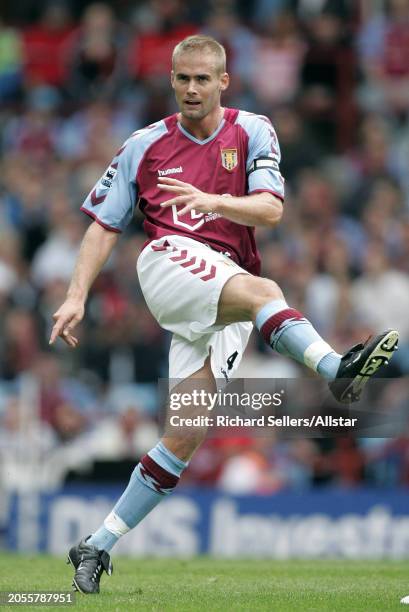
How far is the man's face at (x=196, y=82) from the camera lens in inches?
324

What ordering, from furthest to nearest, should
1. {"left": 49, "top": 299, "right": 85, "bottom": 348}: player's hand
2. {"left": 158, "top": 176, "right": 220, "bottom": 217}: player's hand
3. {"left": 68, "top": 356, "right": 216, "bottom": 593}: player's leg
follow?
{"left": 68, "top": 356, "right": 216, "bottom": 593}: player's leg, {"left": 49, "top": 299, "right": 85, "bottom": 348}: player's hand, {"left": 158, "top": 176, "right": 220, "bottom": 217}: player's hand

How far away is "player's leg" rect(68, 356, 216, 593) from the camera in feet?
26.9

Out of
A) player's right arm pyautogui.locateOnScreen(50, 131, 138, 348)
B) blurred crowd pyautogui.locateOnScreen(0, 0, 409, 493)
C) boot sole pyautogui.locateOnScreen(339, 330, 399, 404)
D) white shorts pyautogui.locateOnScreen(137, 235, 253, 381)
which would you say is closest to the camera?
boot sole pyautogui.locateOnScreen(339, 330, 399, 404)

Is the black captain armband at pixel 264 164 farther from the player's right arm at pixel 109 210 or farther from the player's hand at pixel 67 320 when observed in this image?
the player's hand at pixel 67 320

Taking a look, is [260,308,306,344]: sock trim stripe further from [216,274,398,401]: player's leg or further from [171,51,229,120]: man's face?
[171,51,229,120]: man's face

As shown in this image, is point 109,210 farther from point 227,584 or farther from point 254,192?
point 227,584

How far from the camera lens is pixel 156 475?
8227mm

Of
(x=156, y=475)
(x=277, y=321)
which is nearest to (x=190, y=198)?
(x=277, y=321)

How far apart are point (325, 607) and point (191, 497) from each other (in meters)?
6.85

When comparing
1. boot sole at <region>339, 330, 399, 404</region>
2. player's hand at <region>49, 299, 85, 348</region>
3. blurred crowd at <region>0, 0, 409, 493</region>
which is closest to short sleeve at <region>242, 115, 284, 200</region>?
player's hand at <region>49, 299, 85, 348</region>

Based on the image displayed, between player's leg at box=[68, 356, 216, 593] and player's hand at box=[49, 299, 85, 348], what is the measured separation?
701 millimetres

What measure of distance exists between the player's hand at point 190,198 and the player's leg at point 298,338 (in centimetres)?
50

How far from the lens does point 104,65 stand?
1995cm

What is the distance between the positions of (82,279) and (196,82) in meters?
1.32
